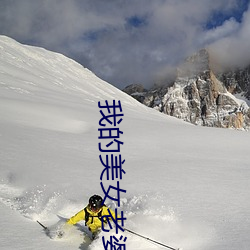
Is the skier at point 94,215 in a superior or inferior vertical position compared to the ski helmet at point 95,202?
inferior

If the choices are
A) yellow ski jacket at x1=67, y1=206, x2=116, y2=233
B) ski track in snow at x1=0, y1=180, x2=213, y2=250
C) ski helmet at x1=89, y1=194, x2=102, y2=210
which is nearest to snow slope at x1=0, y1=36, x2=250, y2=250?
ski track in snow at x1=0, y1=180, x2=213, y2=250

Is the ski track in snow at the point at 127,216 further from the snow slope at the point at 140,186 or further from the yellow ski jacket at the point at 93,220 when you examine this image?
the yellow ski jacket at the point at 93,220

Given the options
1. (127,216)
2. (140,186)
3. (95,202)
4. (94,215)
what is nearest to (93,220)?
(94,215)

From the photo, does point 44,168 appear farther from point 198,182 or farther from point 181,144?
point 181,144

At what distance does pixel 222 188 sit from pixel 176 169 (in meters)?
1.92

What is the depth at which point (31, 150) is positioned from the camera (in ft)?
34.8

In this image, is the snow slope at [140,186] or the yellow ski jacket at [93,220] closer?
the snow slope at [140,186]

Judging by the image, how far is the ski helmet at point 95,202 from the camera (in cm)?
562

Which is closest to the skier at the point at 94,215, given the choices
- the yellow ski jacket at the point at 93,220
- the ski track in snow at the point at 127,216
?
the yellow ski jacket at the point at 93,220

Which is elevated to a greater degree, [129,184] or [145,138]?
[145,138]

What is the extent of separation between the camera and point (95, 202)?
5637mm

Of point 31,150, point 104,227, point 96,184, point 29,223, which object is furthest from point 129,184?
point 31,150

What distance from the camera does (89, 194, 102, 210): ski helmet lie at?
221 inches

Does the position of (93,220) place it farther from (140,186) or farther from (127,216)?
(140,186)
